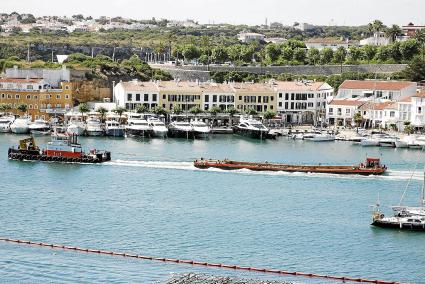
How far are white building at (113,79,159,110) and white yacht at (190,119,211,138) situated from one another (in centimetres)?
579

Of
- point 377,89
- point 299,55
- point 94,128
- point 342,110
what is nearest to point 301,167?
point 94,128

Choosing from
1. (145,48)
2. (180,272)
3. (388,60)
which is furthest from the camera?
(145,48)

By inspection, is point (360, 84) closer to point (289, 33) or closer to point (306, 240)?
point (306, 240)

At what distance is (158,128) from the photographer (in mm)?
56281

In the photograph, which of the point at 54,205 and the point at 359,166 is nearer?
the point at 54,205

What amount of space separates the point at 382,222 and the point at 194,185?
9.33m

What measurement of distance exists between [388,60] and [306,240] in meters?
49.6

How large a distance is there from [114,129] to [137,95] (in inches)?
268

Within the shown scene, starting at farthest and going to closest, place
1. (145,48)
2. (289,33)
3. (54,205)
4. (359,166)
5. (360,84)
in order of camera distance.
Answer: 1. (289,33)
2. (145,48)
3. (360,84)
4. (359,166)
5. (54,205)

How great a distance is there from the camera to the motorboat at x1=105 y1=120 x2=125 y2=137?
55859 mm

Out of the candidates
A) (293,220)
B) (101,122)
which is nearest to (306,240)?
(293,220)

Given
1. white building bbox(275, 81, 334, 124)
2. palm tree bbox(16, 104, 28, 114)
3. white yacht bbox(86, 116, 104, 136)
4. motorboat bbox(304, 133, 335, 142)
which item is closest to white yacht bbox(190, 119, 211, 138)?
white yacht bbox(86, 116, 104, 136)

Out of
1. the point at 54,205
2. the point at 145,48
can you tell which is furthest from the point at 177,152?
the point at 145,48

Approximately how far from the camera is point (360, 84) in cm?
6544
